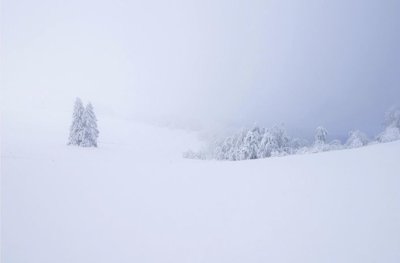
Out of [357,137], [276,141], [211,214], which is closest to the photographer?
[211,214]

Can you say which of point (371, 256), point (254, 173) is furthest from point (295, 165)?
point (371, 256)

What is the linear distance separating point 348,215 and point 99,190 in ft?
29.2

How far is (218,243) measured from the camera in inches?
233

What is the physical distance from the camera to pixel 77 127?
2869 centimetres

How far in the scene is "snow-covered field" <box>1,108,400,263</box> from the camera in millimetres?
5465

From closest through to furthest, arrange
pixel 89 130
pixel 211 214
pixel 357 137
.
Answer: pixel 211 214 → pixel 357 137 → pixel 89 130

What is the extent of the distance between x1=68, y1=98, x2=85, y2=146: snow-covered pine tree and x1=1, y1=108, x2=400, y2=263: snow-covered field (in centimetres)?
1781

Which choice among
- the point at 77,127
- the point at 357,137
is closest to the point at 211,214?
the point at 357,137

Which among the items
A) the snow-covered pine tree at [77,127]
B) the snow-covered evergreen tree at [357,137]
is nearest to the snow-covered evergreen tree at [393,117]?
the snow-covered evergreen tree at [357,137]

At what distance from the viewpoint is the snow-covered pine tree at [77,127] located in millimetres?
28438

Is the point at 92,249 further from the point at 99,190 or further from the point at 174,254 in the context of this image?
the point at 99,190

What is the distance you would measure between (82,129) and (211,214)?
2627cm

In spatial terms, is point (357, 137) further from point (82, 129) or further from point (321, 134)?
point (82, 129)

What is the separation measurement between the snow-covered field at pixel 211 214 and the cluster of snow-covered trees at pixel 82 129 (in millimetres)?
17536
